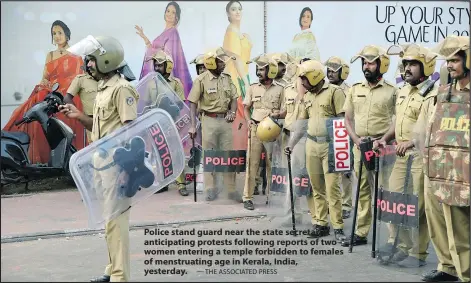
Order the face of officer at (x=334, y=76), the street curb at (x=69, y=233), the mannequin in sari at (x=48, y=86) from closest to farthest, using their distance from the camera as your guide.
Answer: the street curb at (x=69, y=233) → the face of officer at (x=334, y=76) → the mannequin in sari at (x=48, y=86)

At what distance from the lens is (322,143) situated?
8.09 metres

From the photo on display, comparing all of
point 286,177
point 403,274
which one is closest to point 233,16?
point 286,177

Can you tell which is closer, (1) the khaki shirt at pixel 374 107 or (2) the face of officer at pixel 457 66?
(2) the face of officer at pixel 457 66

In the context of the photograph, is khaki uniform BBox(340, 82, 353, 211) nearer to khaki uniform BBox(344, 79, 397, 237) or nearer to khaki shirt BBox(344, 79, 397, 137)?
khaki uniform BBox(344, 79, 397, 237)

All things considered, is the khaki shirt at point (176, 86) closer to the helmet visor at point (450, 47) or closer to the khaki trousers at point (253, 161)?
the khaki trousers at point (253, 161)

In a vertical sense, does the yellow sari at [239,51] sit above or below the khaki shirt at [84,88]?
above

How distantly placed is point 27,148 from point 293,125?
4.97 m

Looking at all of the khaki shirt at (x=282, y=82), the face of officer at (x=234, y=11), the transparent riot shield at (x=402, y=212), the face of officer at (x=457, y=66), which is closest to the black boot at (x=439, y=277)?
the transparent riot shield at (x=402, y=212)

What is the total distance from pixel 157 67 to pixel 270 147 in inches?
92.8

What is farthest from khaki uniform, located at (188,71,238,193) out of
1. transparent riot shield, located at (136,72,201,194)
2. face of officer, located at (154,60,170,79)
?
face of officer, located at (154,60,170,79)

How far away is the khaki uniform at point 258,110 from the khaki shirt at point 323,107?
5.63 feet

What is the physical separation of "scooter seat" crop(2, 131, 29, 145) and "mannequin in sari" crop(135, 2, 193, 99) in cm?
216

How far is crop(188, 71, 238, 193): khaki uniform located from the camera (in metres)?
10.4

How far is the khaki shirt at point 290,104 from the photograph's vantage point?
28.1ft
